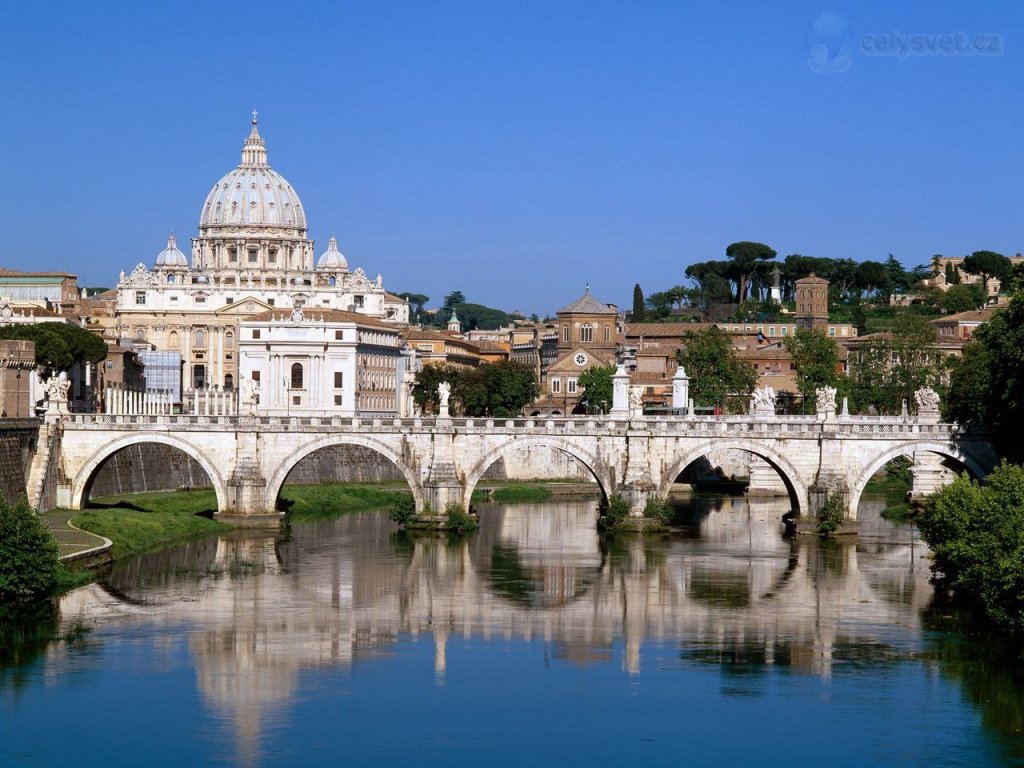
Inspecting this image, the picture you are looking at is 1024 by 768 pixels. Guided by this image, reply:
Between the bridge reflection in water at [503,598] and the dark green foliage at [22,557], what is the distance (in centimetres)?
103

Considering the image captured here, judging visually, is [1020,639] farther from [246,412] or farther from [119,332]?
[119,332]

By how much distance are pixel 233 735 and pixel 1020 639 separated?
19374 millimetres

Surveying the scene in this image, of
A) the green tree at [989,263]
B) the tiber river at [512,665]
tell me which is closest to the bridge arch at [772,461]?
the tiber river at [512,665]

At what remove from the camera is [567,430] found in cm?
7081

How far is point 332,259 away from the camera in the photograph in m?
169

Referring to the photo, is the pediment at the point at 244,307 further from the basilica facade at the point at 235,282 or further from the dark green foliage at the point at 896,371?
the dark green foliage at the point at 896,371

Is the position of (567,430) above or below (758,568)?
above

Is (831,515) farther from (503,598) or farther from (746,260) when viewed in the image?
(746,260)

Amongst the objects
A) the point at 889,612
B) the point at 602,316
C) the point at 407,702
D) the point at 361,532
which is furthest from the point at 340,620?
the point at 602,316

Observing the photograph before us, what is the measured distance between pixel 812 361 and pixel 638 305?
225ft

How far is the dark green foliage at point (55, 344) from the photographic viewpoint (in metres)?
89.6

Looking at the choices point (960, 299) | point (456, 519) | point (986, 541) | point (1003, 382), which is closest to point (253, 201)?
point (960, 299)

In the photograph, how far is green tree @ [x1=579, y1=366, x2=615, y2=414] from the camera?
118569 millimetres

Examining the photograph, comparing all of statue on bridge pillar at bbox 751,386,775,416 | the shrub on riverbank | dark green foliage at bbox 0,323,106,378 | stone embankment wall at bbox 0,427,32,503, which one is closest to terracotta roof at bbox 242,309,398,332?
dark green foliage at bbox 0,323,106,378
